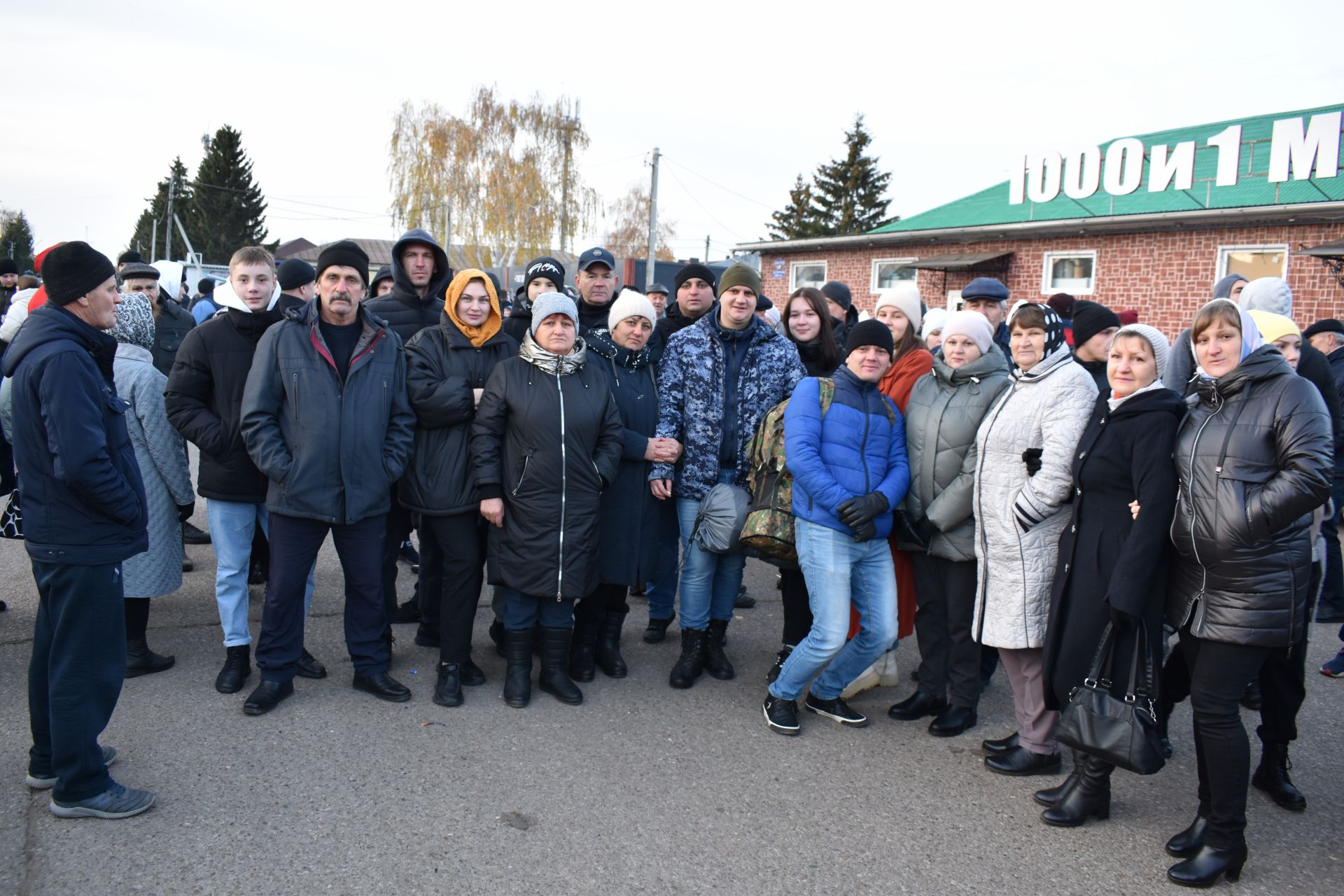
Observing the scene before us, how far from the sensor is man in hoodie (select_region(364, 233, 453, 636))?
5.04 metres

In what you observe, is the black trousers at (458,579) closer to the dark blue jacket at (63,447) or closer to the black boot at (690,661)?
the black boot at (690,661)

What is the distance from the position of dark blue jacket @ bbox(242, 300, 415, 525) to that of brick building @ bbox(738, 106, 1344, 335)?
15.0 meters

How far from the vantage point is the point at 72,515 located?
10.1 ft

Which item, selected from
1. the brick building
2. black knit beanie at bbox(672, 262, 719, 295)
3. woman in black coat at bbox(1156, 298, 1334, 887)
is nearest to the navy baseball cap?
black knit beanie at bbox(672, 262, 719, 295)

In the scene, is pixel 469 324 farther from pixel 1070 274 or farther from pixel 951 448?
pixel 1070 274

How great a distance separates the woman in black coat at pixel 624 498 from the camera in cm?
461

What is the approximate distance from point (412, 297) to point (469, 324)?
91 cm

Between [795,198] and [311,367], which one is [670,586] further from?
[795,198]

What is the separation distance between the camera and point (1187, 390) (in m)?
3.55

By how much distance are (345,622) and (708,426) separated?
2.06m

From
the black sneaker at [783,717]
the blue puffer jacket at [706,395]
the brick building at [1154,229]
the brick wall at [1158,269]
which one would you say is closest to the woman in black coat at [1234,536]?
the black sneaker at [783,717]

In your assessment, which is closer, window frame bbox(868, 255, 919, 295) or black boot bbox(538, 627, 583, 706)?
black boot bbox(538, 627, 583, 706)

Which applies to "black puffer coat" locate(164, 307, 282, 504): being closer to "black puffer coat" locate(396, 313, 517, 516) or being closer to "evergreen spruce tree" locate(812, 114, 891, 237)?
"black puffer coat" locate(396, 313, 517, 516)

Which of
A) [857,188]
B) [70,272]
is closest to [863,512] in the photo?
[70,272]
